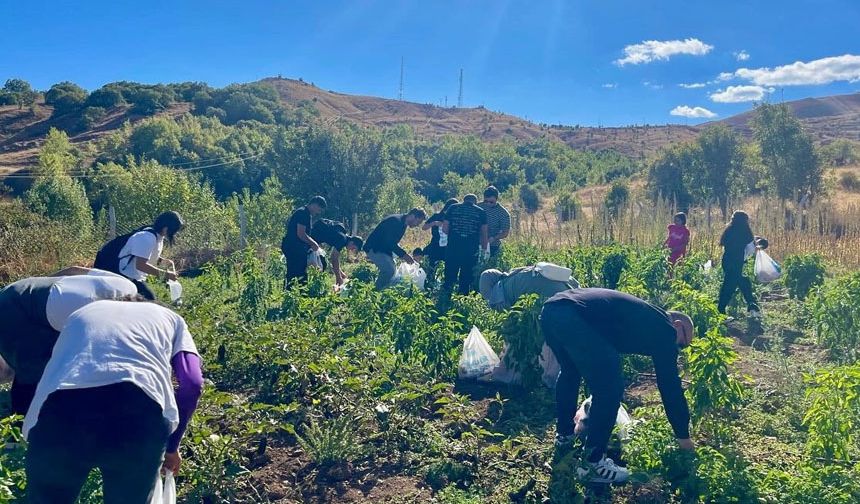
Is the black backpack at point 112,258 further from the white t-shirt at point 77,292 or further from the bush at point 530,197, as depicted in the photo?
the bush at point 530,197

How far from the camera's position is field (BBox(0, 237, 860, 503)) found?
11.5 ft

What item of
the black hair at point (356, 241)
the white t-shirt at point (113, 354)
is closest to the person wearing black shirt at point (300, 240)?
the black hair at point (356, 241)

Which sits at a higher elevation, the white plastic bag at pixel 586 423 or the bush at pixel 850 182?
the bush at pixel 850 182

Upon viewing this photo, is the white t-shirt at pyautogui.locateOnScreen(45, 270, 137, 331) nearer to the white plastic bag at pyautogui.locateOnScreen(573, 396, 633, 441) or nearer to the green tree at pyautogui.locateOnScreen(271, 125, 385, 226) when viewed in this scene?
the white plastic bag at pyautogui.locateOnScreen(573, 396, 633, 441)

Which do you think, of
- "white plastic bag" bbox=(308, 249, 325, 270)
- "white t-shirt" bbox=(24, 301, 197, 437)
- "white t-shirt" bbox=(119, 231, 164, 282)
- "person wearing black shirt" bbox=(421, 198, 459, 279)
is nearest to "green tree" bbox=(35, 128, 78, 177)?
"white plastic bag" bbox=(308, 249, 325, 270)

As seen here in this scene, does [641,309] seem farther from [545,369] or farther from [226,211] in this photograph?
[226,211]

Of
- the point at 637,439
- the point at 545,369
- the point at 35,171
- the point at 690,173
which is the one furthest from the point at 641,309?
the point at 35,171

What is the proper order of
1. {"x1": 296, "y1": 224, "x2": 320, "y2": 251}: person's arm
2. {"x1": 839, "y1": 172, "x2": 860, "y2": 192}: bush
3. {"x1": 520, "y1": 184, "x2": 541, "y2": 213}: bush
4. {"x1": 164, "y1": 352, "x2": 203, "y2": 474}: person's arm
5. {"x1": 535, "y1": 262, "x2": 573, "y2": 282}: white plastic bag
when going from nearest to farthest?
{"x1": 164, "y1": 352, "x2": 203, "y2": 474}: person's arm → {"x1": 535, "y1": 262, "x2": 573, "y2": 282}: white plastic bag → {"x1": 296, "y1": 224, "x2": 320, "y2": 251}: person's arm → {"x1": 839, "y1": 172, "x2": 860, "y2": 192}: bush → {"x1": 520, "y1": 184, "x2": 541, "y2": 213}: bush

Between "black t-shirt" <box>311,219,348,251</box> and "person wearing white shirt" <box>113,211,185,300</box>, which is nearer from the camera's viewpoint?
"person wearing white shirt" <box>113,211,185,300</box>

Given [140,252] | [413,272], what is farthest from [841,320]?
[140,252]

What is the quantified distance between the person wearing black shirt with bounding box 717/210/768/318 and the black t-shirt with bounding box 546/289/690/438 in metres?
4.64

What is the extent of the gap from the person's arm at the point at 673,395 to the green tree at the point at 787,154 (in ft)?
73.6

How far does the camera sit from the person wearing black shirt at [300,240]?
7.93m

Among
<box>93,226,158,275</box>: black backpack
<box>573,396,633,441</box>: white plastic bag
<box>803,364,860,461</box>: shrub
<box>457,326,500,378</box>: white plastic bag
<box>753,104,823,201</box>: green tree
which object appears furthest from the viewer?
<box>753,104,823,201</box>: green tree
